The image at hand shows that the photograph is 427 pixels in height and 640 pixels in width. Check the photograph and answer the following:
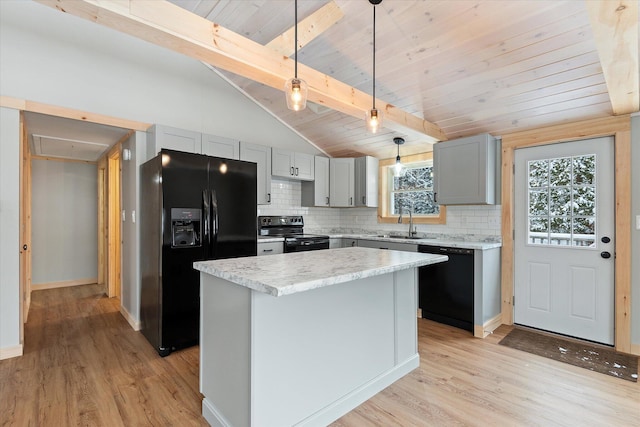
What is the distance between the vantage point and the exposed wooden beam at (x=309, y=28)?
8.35 ft

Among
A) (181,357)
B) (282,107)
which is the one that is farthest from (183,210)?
(282,107)

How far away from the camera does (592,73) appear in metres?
2.54

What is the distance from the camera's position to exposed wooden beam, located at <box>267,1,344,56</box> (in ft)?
8.35

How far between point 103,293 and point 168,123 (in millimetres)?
3049

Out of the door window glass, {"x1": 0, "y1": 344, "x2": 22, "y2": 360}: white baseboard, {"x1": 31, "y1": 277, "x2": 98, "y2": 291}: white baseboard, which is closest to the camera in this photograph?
{"x1": 0, "y1": 344, "x2": 22, "y2": 360}: white baseboard

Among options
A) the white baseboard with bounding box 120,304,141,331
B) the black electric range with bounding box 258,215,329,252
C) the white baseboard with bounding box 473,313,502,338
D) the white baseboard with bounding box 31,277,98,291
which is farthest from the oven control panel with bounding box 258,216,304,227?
the white baseboard with bounding box 31,277,98,291

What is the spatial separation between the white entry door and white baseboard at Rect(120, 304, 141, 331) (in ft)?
13.5

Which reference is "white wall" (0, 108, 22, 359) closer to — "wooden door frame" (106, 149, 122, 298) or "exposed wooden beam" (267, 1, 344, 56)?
"wooden door frame" (106, 149, 122, 298)

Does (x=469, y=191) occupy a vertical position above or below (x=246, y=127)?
below

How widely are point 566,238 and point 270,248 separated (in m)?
3.14

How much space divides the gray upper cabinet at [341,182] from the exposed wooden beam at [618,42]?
3.03 m

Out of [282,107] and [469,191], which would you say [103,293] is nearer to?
[282,107]

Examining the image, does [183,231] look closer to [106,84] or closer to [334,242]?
[106,84]

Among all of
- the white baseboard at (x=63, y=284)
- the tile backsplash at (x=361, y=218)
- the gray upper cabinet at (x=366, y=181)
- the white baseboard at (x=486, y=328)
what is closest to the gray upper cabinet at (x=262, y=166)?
the tile backsplash at (x=361, y=218)
